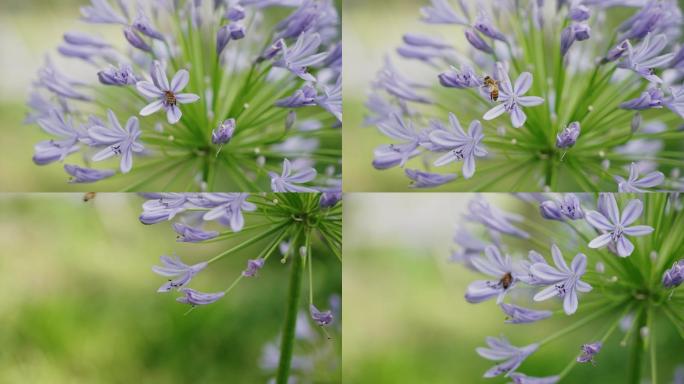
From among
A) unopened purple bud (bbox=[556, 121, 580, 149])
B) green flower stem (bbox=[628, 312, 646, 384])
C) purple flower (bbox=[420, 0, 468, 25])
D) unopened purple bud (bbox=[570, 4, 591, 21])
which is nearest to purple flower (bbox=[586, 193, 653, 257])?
unopened purple bud (bbox=[556, 121, 580, 149])

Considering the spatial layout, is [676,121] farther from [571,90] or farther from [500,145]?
[500,145]

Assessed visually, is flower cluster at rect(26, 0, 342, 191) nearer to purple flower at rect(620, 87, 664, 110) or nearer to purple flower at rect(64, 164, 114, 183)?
purple flower at rect(64, 164, 114, 183)

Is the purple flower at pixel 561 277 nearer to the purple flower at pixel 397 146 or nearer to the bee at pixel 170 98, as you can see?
the purple flower at pixel 397 146

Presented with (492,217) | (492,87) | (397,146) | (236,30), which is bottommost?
(492,217)

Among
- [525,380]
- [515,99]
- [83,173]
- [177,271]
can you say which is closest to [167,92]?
[83,173]

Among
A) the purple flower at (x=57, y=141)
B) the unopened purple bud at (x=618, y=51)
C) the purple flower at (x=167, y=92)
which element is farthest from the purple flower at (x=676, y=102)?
the purple flower at (x=57, y=141)

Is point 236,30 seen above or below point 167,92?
above

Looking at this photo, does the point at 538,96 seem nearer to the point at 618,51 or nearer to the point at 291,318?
the point at 618,51
